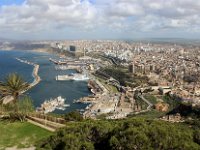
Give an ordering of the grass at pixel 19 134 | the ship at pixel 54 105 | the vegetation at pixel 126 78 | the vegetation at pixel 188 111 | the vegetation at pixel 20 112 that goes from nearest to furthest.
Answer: the grass at pixel 19 134, the vegetation at pixel 20 112, the vegetation at pixel 188 111, the ship at pixel 54 105, the vegetation at pixel 126 78

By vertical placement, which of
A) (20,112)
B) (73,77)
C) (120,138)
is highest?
(120,138)

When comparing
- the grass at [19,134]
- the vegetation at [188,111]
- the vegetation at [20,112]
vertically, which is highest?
the vegetation at [20,112]

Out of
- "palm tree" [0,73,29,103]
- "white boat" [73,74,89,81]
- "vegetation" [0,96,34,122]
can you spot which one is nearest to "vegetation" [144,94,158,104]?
"white boat" [73,74,89,81]

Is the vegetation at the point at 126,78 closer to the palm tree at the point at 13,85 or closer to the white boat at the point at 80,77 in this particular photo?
the white boat at the point at 80,77

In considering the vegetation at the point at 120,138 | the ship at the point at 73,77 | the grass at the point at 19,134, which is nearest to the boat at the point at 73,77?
the ship at the point at 73,77

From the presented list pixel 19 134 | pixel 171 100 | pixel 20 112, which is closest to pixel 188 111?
pixel 171 100

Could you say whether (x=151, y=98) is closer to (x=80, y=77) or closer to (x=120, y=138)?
(x=80, y=77)
